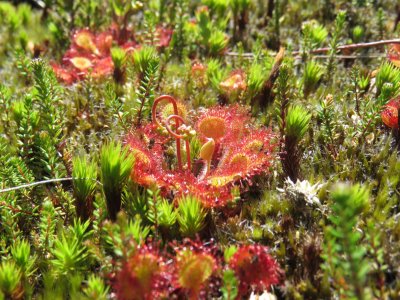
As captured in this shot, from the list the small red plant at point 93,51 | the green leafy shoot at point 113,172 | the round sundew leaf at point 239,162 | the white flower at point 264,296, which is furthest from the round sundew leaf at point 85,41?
the white flower at point 264,296

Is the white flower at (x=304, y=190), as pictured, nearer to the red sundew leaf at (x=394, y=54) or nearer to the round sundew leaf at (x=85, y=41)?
the red sundew leaf at (x=394, y=54)

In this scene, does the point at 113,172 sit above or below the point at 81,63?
below

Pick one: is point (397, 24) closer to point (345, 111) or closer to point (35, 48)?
point (345, 111)

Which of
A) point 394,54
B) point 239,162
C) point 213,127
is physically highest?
point 394,54

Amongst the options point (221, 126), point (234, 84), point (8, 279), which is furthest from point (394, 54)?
point (8, 279)

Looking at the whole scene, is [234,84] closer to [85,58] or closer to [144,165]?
[144,165]

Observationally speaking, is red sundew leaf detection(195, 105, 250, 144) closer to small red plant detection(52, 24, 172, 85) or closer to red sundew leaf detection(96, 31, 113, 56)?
small red plant detection(52, 24, 172, 85)

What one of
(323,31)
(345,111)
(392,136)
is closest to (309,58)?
(323,31)
